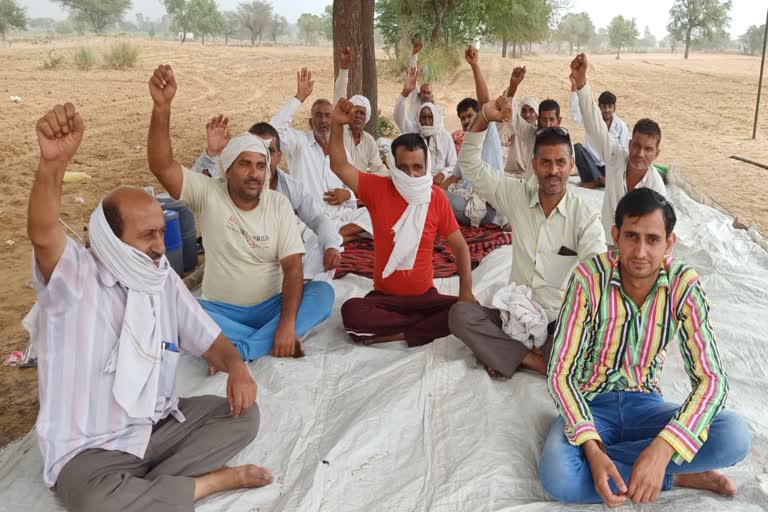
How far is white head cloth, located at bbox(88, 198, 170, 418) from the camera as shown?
6.48ft

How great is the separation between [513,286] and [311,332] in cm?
121

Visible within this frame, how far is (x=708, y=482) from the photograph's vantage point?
2152 mm

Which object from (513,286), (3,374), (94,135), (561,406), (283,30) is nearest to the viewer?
(561,406)

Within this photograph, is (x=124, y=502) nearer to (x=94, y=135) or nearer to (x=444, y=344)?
(x=444, y=344)

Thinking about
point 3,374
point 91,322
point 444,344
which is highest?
point 91,322

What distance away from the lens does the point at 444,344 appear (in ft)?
10.6

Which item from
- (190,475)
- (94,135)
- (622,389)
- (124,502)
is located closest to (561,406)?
(622,389)

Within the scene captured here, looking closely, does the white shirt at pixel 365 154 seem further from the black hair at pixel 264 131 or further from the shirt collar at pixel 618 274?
the shirt collar at pixel 618 274

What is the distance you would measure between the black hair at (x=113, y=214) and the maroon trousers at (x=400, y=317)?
5.26 feet

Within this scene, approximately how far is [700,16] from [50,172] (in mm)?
49570

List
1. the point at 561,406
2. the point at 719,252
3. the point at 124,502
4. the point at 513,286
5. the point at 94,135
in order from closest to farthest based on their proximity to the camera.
→ the point at 124,502, the point at 561,406, the point at 513,286, the point at 719,252, the point at 94,135

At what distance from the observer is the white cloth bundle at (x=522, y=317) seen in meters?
2.94

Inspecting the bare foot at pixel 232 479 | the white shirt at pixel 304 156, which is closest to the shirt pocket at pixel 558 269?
the bare foot at pixel 232 479

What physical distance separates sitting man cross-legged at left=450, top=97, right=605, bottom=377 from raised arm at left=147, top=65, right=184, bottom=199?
152 centimetres
